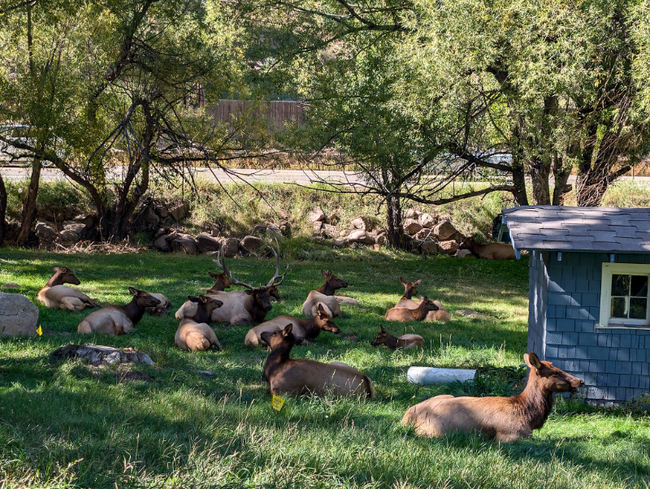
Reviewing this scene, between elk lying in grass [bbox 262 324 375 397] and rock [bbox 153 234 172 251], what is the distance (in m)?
16.2

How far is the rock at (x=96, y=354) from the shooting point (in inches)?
333

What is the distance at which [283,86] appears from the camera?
21.1 meters

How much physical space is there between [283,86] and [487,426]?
16.1 meters

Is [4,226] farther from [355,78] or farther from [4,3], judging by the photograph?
[355,78]

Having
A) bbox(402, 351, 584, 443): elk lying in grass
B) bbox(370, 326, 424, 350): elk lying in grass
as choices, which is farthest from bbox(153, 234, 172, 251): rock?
bbox(402, 351, 584, 443): elk lying in grass

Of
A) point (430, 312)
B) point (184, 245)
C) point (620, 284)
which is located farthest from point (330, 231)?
point (620, 284)

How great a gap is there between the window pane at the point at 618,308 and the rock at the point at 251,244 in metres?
15.7

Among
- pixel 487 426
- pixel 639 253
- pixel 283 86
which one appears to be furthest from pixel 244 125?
pixel 487 426

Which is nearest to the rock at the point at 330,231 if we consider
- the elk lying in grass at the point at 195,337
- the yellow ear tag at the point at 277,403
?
the elk lying in grass at the point at 195,337

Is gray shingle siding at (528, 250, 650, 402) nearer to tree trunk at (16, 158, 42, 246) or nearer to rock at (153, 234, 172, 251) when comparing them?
rock at (153, 234, 172, 251)

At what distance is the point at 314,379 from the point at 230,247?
15.7m

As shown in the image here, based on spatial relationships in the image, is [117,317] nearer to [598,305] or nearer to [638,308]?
[598,305]

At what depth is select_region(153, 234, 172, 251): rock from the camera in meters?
24.0

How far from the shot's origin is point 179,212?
25672 mm
